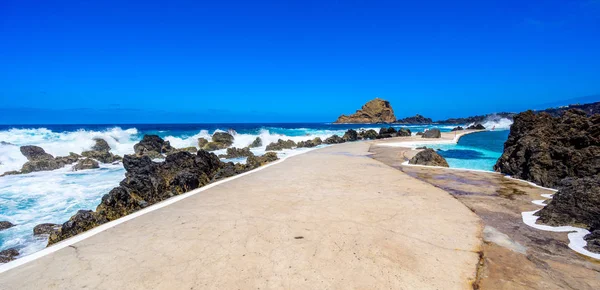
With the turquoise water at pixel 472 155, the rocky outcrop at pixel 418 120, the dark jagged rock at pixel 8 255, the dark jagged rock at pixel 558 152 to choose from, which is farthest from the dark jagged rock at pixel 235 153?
the rocky outcrop at pixel 418 120

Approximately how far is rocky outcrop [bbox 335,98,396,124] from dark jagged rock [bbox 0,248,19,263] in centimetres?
11294

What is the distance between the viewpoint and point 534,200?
19.0ft

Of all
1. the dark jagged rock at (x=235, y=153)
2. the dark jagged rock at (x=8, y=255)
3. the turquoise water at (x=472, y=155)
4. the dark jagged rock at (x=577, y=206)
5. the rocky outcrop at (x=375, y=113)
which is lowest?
the turquoise water at (x=472, y=155)

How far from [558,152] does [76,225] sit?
10780 mm

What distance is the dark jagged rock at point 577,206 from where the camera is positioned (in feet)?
13.7

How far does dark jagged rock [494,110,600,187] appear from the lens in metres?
6.80

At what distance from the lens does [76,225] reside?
5.25m

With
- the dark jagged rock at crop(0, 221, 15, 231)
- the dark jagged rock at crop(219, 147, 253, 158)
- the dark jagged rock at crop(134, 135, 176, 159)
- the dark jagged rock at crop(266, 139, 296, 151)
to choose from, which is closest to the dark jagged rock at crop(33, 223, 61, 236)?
the dark jagged rock at crop(0, 221, 15, 231)

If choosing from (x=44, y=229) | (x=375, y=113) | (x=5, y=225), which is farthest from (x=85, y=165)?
(x=375, y=113)

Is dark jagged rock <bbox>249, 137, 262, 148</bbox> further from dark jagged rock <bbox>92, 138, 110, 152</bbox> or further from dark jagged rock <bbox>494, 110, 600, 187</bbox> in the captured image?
dark jagged rock <bbox>494, 110, 600, 187</bbox>

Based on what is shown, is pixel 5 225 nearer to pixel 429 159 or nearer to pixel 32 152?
pixel 429 159

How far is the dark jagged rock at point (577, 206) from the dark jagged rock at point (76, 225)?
303 inches

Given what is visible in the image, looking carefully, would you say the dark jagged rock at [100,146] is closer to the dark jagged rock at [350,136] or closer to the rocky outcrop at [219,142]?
the rocky outcrop at [219,142]

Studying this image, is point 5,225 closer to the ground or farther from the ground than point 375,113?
closer to the ground
